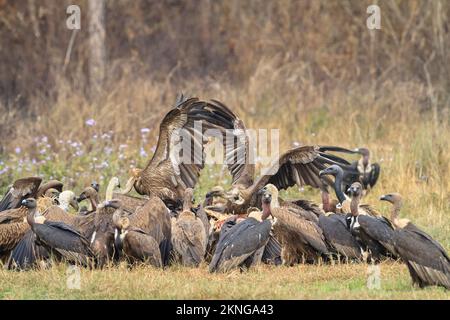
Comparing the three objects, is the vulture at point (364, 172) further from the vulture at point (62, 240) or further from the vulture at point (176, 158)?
the vulture at point (62, 240)

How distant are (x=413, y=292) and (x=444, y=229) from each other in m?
2.84

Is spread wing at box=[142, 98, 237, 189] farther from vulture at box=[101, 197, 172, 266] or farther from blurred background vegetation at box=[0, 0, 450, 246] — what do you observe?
blurred background vegetation at box=[0, 0, 450, 246]

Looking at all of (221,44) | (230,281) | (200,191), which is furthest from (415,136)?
(221,44)

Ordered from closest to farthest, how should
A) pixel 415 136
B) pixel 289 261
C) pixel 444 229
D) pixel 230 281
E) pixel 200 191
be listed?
pixel 230 281 < pixel 289 261 < pixel 444 229 < pixel 200 191 < pixel 415 136

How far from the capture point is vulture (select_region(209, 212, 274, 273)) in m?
7.98

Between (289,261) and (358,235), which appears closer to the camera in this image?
(358,235)

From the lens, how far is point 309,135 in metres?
13.8

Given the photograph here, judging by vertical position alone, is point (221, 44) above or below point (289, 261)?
above

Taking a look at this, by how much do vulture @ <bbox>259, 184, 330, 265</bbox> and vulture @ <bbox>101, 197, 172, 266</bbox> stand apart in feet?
2.85

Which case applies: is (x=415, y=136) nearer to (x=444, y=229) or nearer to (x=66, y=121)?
(x=444, y=229)

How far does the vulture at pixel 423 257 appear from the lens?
7.09 metres

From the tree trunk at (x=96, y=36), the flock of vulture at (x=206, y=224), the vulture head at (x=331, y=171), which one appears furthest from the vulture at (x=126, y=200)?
the tree trunk at (x=96, y=36)

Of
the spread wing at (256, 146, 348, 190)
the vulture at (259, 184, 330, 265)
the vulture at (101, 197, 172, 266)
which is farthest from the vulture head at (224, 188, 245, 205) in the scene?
the vulture at (101, 197, 172, 266)

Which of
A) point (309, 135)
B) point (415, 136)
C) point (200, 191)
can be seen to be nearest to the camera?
point (200, 191)
